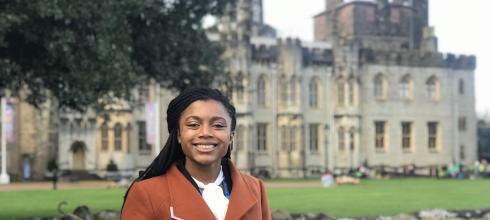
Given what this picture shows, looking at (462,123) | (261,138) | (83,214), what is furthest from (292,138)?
(83,214)

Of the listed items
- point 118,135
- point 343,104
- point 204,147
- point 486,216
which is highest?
point 343,104

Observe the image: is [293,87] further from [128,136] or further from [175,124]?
[175,124]

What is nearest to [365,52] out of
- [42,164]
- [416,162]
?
[416,162]

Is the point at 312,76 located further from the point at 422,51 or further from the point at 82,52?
the point at 82,52

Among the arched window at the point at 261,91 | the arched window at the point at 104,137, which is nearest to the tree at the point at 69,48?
the arched window at the point at 104,137

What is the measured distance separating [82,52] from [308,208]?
7.79 m

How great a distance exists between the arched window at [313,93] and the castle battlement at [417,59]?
154 inches

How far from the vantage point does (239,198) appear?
3207 mm

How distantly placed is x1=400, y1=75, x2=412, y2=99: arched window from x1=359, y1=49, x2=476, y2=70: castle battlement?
1.10m

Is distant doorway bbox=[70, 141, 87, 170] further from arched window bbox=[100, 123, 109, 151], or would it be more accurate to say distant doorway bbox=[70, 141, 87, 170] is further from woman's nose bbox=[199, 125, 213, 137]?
woman's nose bbox=[199, 125, 213, 137]

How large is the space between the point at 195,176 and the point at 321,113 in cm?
4543

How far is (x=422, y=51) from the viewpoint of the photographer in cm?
5181

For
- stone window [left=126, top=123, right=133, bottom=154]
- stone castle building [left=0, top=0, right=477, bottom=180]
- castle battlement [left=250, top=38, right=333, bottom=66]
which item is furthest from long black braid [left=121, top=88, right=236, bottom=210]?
castle battlement [left=250, top=38, right=333, bottom=66]

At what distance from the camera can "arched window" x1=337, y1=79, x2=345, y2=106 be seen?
48.5 metres
